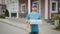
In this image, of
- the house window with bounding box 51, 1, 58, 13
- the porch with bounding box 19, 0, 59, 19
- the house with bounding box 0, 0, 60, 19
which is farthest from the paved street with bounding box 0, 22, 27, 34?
the house window with bounding box 51, 1, 58, 13

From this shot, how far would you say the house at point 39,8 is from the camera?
2888cm

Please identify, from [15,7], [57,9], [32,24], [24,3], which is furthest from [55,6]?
[32,24]

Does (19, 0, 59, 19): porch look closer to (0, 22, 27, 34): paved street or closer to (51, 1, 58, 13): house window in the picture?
(51, 1, 58, 13): house window

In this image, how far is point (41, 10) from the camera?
3014 centimetres

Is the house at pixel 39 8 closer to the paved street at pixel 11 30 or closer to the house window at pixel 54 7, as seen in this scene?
the house window at pixel 54 7

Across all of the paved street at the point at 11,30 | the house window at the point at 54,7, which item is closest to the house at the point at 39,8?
the house window at the point at 54,7

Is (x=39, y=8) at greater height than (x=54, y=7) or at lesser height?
lesser

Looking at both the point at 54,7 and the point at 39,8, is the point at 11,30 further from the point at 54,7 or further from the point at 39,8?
the point at 39,8

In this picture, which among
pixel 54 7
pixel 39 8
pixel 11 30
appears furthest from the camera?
pixel 39 8

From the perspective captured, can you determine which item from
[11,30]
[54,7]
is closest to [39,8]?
[54,7]

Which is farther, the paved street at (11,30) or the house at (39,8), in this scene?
the house at (39,8)

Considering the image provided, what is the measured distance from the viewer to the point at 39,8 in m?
30.4

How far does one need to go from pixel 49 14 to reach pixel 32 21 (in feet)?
66.3

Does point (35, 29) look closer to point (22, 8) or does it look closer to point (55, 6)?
point (55, 6)
